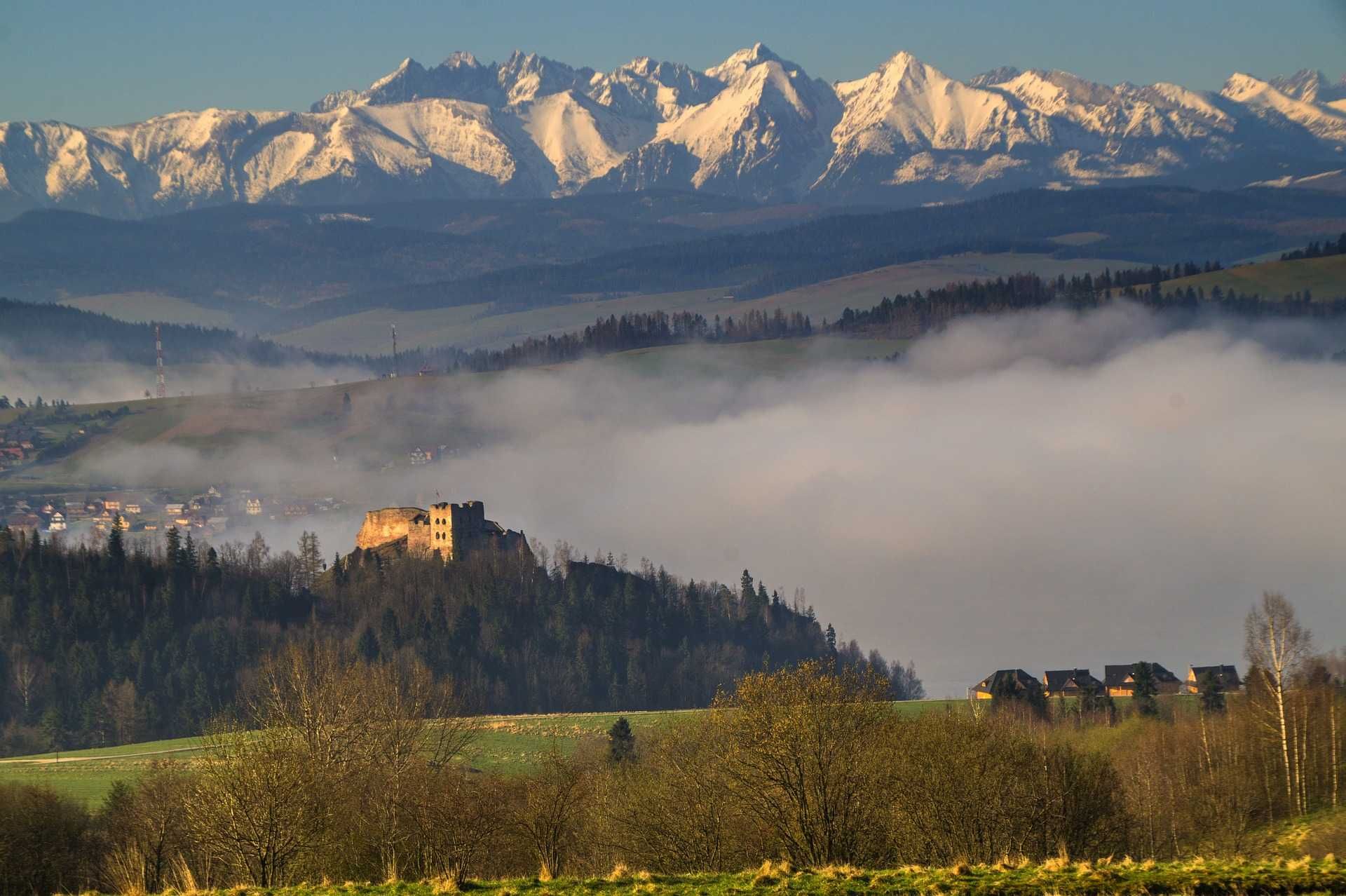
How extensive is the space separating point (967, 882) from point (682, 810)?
23.7m

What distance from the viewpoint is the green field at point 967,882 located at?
1864 inches

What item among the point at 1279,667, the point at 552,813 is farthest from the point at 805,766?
the point at 1279,667

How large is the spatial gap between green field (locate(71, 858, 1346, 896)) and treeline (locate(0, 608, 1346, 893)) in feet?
4.15

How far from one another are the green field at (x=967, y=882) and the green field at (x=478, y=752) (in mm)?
51264

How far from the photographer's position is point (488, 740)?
5664 inches

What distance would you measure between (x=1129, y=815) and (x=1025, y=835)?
10.5 meters

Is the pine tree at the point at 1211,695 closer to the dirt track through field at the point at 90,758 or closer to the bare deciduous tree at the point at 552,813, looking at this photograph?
the bare deciduous tree at the point at 552,813

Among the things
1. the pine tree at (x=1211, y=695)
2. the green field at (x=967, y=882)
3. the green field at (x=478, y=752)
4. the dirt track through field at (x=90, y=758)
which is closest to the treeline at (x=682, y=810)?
the green field at (x=967, y=882)

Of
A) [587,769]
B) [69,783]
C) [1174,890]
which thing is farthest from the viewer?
[69,783]

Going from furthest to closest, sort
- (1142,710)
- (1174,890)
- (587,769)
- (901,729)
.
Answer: (1142,710) → (587,769) → (901,729) → (1174,890)

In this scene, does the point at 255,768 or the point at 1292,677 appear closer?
Answer: the point at 255,768

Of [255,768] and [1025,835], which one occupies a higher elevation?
[255,768]

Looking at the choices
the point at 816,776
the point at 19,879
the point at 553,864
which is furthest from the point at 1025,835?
the point at 19,879

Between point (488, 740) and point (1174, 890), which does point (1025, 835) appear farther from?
point (488, 740)
